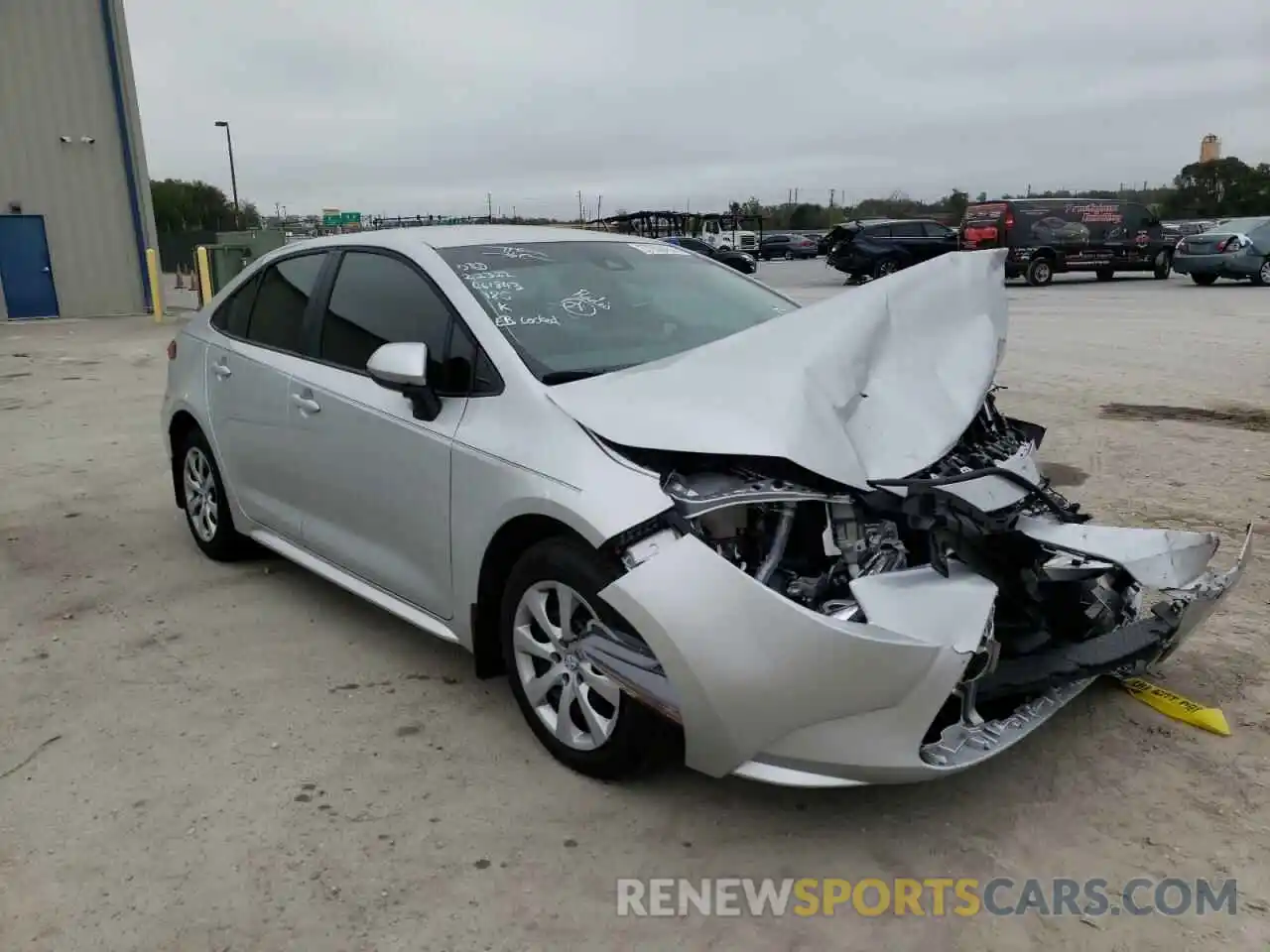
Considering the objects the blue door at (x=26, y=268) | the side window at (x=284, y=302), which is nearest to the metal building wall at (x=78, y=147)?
A: the blue door at (x=26, y=268)

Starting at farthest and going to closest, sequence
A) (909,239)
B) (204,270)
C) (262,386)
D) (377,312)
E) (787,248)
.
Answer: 1. (787,248)
2. (909,239)
3. (204,270)
4. (262,386)
5. (377,312)

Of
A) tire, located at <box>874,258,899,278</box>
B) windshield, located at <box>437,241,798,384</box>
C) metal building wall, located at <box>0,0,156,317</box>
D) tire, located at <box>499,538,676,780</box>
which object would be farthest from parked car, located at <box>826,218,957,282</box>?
tire, located at <box>499,538,676,780</box>

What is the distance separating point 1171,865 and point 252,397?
150 inches

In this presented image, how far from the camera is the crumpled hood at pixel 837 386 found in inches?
109

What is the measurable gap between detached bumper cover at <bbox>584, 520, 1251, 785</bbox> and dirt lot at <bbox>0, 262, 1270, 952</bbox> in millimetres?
331

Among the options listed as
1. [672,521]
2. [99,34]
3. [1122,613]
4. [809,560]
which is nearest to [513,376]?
[672,521]

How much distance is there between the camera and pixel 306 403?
403 cm

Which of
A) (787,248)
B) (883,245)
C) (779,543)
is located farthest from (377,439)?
(787,248)

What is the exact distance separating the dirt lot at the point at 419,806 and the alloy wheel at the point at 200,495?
0.37 meters

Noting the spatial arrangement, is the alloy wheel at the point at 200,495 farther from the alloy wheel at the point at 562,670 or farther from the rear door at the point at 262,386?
the alloy wheel at the point at 562,670

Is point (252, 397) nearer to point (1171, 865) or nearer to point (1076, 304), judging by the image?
point (1171, 865)

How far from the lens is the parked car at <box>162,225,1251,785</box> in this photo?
2.50 metres

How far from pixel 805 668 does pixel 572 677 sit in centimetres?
83

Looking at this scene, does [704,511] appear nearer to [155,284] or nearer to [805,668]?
[805,668]
